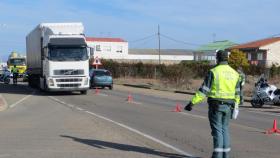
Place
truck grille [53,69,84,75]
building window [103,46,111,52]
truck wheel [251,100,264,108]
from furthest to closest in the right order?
building window [103,46,111,52] < truck grille [53,69,84,75] < truck wheel [251,100,264,108]

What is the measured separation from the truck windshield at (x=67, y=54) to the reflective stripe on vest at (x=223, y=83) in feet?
71.8

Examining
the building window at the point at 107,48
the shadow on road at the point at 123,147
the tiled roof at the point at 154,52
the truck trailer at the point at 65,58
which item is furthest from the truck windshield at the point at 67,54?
the tiled roof at the point at 154,52

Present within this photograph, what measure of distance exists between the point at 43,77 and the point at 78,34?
3449 mm

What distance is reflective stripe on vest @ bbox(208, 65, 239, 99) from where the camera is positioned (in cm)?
891

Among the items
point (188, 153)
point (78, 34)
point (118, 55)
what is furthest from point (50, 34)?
point (118, 55)

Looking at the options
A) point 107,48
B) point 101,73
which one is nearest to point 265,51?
point 107,48

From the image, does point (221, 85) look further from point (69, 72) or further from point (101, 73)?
point (101, 73)

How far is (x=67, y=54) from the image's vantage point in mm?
30328

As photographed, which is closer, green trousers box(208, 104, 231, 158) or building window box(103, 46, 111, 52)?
green trousers box(208, 104, 231, 158)

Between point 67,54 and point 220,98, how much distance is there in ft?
72.8

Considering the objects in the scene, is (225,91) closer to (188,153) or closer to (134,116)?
(188,153)

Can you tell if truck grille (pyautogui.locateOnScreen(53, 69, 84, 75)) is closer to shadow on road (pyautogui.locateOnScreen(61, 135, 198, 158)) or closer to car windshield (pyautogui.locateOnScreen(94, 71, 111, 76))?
car windshield (pyautogui.locateOnScreen(94, 71, 111, 76))

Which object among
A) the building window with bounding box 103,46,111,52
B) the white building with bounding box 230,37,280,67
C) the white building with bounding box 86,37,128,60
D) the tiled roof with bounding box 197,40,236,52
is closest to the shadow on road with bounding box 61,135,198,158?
the white building with bounding box 230,37,280,67

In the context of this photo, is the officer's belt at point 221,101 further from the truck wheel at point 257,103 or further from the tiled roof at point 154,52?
the tiled roof at point 154,52
